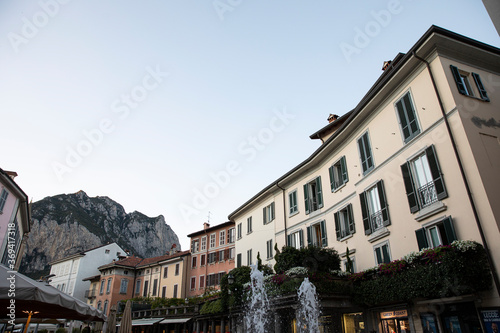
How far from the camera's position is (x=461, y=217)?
1160 centimetres

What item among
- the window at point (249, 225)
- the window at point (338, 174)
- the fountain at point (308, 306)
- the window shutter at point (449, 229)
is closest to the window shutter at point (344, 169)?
the window at point (338, 174)

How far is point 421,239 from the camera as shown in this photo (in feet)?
43.2

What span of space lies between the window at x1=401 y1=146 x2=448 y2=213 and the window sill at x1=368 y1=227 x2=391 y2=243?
1899mm

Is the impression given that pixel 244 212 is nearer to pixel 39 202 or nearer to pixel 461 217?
pixel 461 217

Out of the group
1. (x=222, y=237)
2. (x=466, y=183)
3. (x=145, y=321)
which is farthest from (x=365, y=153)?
(x=145, y=321)

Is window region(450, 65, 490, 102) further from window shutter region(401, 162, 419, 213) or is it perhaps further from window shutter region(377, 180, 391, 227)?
window shutter region(377, 180, 391, 227)

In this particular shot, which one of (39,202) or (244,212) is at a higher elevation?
(39,202)

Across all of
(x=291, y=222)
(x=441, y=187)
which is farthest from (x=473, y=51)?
(x=291, y=222)

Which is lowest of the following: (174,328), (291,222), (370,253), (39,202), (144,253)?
(174,328)

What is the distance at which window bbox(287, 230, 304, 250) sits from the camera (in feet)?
73.3

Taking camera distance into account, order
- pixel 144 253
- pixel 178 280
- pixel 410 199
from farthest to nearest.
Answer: pixel 144 253
pixel 178 280
pixel 410 199

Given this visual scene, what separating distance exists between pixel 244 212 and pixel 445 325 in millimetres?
21325

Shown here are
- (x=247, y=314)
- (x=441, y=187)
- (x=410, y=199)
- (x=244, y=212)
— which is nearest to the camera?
(x=441, y=187)

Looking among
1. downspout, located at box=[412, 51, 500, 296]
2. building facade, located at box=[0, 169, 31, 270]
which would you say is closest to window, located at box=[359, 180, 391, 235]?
downspout, located at box=[412, 51, 500, 296]
